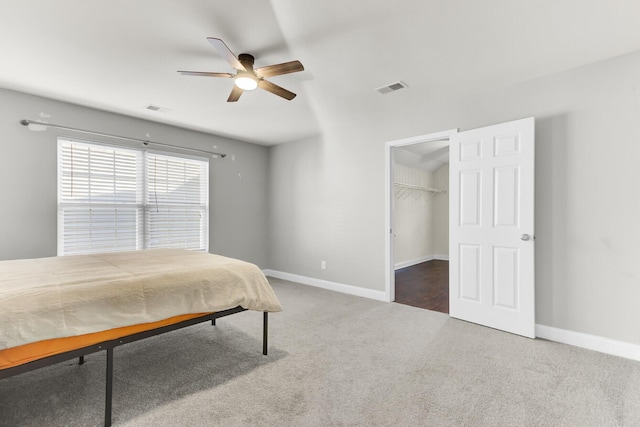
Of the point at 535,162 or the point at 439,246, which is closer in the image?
the point at 535,162

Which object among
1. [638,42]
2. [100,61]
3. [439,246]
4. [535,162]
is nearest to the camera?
[638,42]

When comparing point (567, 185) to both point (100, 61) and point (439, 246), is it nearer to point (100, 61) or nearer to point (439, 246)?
point (100, 61)

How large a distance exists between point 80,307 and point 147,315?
0.34 meters

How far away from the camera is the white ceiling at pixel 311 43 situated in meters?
1.96

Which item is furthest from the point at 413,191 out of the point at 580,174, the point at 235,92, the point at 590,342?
the point at 235,92

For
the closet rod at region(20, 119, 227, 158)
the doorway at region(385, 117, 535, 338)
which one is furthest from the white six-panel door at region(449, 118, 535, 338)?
the closet rod at region(20, 119, 227, 158)

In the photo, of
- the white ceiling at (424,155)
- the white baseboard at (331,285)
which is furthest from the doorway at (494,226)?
the white ceiling at (424,155)

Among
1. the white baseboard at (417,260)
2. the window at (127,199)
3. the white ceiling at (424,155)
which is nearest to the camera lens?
the window at (127,199)

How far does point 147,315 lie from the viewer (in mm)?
1813

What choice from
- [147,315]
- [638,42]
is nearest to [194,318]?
[147,315]

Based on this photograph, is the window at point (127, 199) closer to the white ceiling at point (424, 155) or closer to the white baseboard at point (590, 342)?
the white ceiling at point (424, 155)

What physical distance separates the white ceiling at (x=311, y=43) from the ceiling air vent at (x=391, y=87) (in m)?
0.08

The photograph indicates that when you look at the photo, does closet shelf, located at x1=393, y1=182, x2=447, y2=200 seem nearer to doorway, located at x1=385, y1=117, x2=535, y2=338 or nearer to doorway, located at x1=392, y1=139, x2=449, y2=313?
doorway, located at x1=392, y1=139, x2=449, y2=313

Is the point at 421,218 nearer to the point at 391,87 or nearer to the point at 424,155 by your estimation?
the point at 424,155
